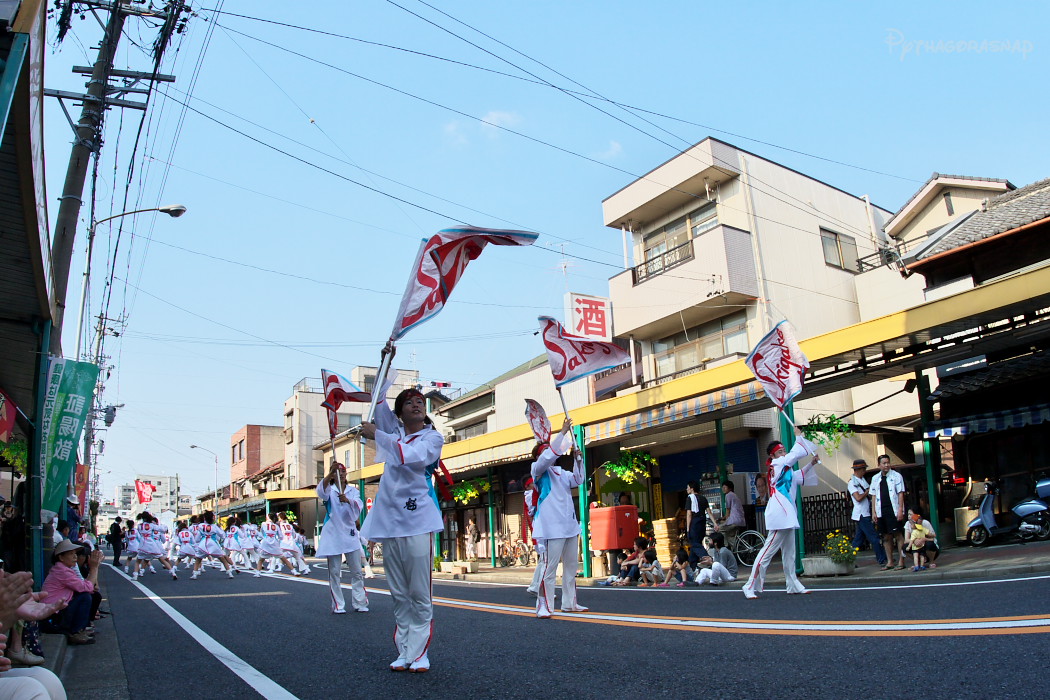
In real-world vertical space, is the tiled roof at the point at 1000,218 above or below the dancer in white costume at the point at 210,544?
above

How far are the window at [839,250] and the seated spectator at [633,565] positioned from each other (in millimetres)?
12753

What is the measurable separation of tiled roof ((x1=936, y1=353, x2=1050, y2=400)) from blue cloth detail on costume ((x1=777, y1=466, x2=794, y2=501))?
752 cm

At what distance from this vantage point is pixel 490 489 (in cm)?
2538

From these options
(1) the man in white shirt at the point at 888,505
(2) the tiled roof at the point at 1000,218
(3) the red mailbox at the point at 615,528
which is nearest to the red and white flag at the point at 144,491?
(3) the red mailbox at the point at 615,528

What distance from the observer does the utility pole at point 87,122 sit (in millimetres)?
10398

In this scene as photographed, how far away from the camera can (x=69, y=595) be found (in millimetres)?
7293

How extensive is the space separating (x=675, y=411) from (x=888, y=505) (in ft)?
14.1

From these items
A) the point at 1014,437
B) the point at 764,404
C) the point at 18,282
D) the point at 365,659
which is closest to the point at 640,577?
the point at 764,404

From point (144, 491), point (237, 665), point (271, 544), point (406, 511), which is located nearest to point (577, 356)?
point (406, 511)

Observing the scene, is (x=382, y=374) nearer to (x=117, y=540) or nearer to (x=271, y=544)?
(x=271, y=544)

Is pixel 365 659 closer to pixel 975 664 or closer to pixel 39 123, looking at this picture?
pixel 975 664

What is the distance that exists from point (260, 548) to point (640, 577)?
1266cm

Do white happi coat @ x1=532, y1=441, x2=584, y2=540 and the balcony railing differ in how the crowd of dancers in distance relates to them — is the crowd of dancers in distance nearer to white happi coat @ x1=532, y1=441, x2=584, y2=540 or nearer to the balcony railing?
the balcony railing

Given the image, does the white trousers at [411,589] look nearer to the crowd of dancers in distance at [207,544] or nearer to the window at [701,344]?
the window at [701,344]
